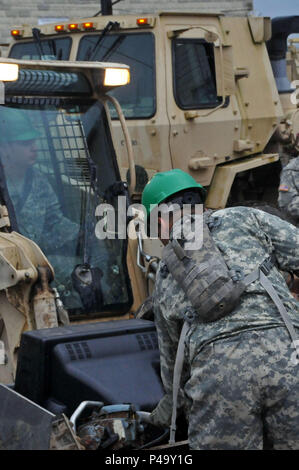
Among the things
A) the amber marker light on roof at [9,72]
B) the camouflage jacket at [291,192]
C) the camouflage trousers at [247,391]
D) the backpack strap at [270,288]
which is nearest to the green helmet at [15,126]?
the amber marker light on roof at [9,72]

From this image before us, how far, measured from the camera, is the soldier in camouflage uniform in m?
3.17

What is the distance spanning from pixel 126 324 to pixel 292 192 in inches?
163

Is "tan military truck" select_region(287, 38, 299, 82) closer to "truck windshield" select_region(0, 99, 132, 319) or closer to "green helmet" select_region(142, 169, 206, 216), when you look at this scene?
"truck windshield" select_region(0, 99, 132, 319)

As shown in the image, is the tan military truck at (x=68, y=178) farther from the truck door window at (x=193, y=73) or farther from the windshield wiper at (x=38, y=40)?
the windshield wiper at (x=38, y=40)

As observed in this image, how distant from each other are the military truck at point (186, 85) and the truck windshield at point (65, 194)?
8.40 ft

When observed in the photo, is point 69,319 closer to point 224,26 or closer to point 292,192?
point 292,192

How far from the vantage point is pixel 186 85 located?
8867 millimetres

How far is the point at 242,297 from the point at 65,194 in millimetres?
2492

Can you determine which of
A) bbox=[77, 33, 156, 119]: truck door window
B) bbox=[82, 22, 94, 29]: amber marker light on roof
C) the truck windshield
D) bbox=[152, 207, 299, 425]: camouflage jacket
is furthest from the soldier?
bbox=[82, 22, 94, 29]: amber marker light on roof

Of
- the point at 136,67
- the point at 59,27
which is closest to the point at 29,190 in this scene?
the point at 136,67

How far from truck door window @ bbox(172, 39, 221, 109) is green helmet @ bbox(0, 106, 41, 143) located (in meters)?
3.43

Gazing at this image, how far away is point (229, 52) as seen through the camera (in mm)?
8656
